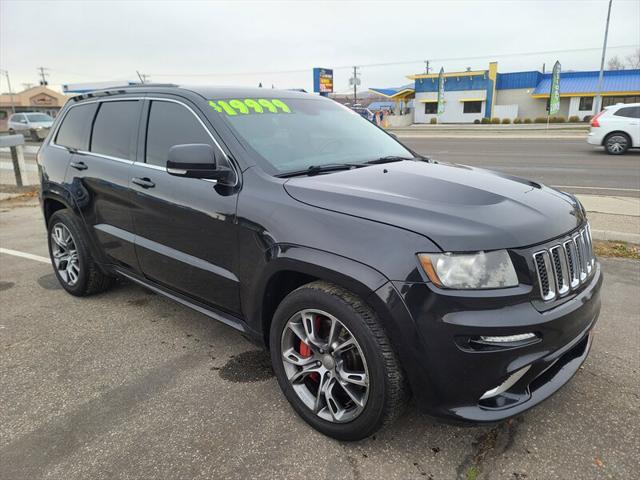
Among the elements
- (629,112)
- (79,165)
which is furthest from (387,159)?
(629,112)

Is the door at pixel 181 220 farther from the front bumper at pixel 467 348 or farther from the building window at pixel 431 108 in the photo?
the building window at pixel 431 108

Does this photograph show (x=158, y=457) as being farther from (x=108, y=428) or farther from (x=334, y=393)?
(x=334, y=393)

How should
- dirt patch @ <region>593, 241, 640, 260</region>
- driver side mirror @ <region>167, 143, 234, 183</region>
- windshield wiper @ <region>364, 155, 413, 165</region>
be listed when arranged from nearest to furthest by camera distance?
1. driver side mirror @ <region>167, 143, 234, 183</region>
2. windshield wiper @ <region>364, 155, 413, 165</region>
3. dirt patch @ <region>593, 241, 640, 260</region>

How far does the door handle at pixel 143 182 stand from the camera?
3.38 meters

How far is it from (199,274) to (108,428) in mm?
1007

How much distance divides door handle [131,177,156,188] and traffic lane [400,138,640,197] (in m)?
8.88

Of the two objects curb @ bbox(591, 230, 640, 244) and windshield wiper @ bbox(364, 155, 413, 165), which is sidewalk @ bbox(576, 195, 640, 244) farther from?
windshield wiper @ bbox(364, 155, 413, 165)

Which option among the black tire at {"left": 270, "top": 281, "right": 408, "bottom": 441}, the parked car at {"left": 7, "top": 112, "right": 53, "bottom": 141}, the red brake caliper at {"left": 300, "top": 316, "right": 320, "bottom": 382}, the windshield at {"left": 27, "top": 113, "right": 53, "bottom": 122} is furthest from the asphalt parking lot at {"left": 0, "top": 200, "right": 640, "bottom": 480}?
the windshield at {"left": 27, "top": 113, "right": 53, "bottom": 122}

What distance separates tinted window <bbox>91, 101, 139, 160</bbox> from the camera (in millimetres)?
3707

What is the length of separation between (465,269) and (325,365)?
2.95ft

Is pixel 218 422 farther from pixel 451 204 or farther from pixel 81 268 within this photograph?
pixel 81 268

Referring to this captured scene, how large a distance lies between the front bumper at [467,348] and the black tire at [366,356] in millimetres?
66

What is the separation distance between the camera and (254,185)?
276 centimetres

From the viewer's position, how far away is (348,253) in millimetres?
2258
